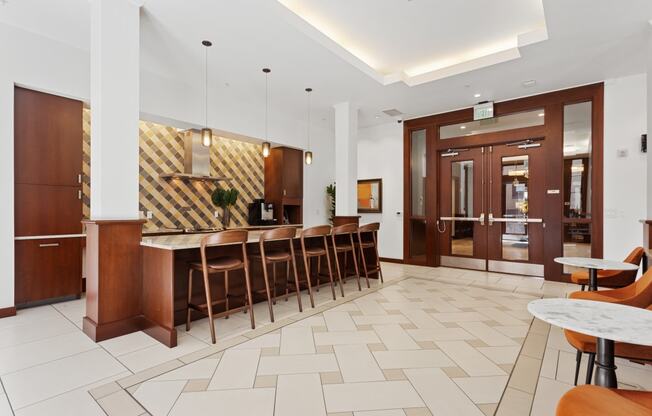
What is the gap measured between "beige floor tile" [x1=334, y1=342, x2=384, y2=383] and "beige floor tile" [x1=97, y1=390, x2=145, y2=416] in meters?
1.31

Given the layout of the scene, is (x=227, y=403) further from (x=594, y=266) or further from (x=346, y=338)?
(x=594, y=266)

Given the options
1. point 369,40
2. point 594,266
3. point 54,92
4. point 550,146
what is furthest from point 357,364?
point 550,146

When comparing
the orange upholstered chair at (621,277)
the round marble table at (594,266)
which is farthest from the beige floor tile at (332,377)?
the orange upholstered chair at (621,277)

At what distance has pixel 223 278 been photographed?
3.57 m

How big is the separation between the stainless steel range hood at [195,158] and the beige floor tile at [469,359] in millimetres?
4589

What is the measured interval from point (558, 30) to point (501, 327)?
331 centimetres

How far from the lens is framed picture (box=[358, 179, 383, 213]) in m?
7.39

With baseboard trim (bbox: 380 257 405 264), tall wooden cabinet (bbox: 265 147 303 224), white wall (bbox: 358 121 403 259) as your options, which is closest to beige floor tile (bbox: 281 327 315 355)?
tall wooden cabinet (bbox: 265 147 303 224)

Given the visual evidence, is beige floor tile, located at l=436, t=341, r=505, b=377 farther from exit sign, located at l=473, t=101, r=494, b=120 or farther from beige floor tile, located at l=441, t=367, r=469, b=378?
exit sign, located at l=473, t=101, r=494, b=120

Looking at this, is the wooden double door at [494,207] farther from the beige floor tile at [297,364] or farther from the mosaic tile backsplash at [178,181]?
the beige floor tile at [297,364]

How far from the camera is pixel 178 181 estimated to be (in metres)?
5.60

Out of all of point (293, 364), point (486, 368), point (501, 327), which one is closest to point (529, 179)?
point (501, 327)

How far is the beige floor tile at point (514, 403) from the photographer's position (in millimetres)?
1843

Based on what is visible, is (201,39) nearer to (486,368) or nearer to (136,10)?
(136,10)
